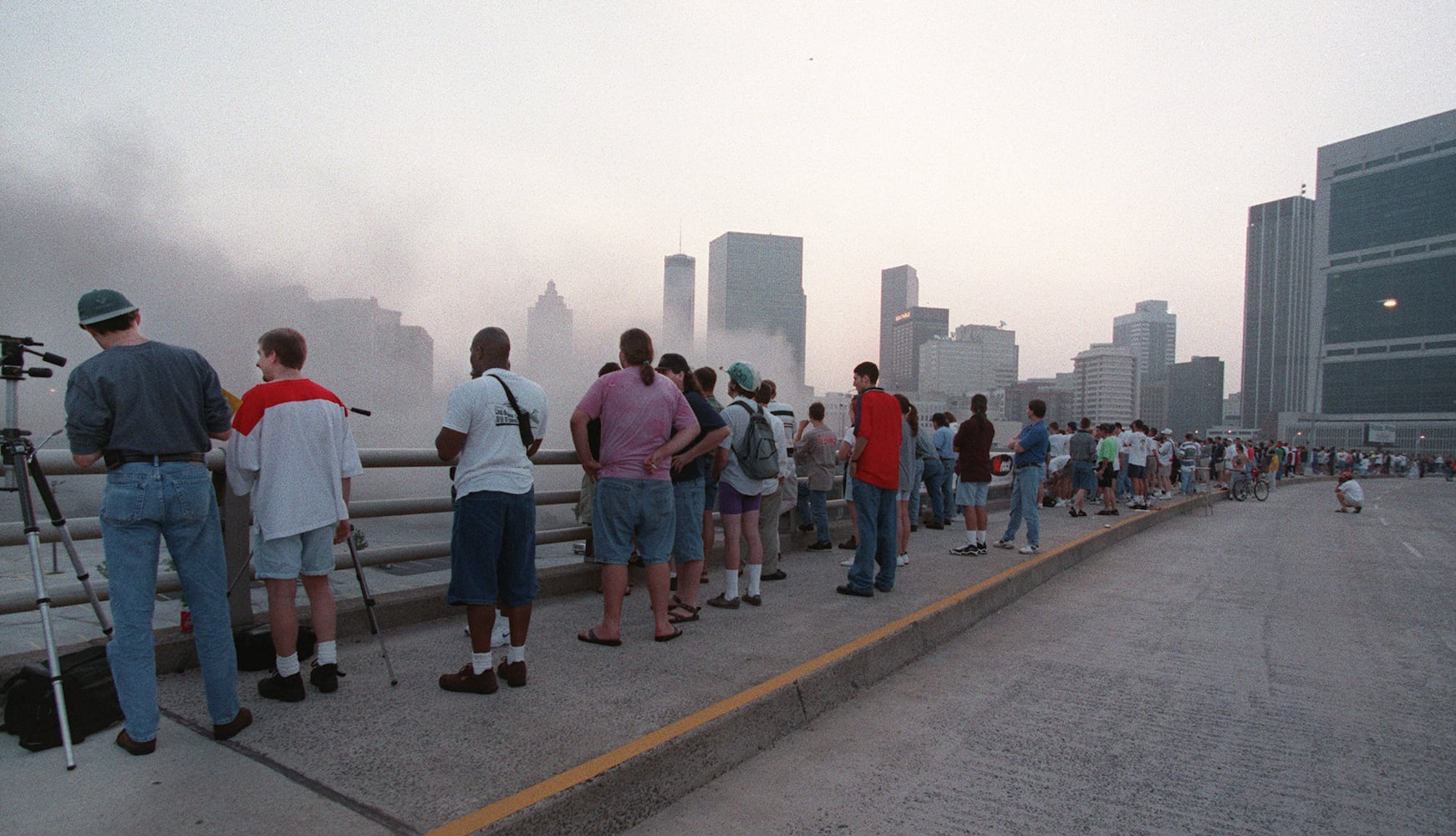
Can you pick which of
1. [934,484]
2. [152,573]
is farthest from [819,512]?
[152,573]

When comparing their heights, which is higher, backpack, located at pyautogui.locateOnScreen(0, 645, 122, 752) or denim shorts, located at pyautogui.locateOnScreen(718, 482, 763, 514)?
denim shorts, located at pyautogui.locateOnScreen(718, 482, 763, 514)

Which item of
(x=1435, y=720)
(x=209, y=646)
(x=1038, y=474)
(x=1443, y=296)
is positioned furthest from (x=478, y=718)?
(x=1443, y=296)

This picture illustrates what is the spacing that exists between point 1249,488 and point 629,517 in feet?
81.9

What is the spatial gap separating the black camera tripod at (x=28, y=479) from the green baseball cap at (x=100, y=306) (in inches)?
7.2

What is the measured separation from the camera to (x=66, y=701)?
302cm

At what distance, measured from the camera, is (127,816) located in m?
2.48

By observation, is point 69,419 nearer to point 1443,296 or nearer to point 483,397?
point 483,397

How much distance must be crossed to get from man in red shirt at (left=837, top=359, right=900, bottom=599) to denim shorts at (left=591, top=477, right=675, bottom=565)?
85.7 inches

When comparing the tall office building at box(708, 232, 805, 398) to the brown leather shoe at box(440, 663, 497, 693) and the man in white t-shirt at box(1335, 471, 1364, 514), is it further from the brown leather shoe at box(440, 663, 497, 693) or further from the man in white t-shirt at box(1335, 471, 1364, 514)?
the brown leather shoe at box(440, 663, 497, 693)

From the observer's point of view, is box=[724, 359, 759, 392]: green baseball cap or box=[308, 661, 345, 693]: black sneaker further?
box=[724, 359, 759, 392]: green baseball cap

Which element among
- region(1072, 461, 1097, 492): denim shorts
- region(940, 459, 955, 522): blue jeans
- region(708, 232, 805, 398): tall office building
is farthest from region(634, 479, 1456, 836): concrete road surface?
region(708, 232, 805, 398): tall office building

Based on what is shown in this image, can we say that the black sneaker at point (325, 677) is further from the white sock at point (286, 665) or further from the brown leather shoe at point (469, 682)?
the brown leather shoe at point (469, 682)

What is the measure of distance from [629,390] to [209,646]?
2359 millimetres

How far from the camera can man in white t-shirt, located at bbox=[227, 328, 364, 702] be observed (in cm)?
354
